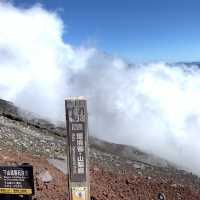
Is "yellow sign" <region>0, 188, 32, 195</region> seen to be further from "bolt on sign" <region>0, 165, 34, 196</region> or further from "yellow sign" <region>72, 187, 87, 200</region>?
"yellow sign" <region>72, 187, 87, 200</region>

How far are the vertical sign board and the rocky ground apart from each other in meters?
2.94

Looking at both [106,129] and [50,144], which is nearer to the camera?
[50,144]

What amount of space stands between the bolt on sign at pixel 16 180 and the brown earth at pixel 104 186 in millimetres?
1423

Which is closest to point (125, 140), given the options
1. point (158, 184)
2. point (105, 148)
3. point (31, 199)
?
point (105, 148)

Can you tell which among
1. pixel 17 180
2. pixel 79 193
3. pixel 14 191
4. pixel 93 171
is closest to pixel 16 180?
pixel 17 180

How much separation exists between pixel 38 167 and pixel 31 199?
2.67 m

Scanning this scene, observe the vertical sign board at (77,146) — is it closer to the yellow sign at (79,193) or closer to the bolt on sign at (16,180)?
the yellow sign at (79,193)

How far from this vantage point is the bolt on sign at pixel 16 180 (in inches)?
399

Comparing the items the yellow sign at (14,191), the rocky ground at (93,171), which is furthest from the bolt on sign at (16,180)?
the rocky ground at (93,171)

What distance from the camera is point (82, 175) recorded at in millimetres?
8922

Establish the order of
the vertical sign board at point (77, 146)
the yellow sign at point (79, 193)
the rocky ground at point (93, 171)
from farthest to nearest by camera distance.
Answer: the rocky ground at point (93, 171)
the yellow sign at point (79, 193)
the vertical sign board at point (77, 146)

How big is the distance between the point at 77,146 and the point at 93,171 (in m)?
5.57

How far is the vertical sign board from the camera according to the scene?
879 centimetres

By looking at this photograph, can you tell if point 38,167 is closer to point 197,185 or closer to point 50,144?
point 50,144
